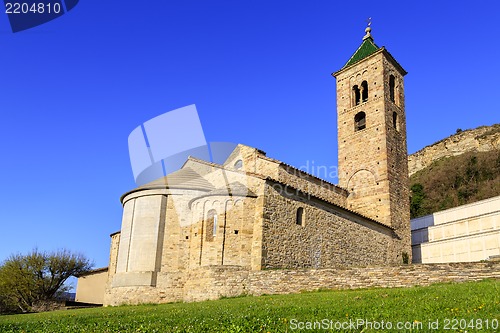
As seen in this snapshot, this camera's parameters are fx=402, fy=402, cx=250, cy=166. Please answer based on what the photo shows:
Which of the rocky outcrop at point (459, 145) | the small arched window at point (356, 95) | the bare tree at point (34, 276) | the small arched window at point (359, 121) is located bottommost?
the bare tree at point (34, 276)

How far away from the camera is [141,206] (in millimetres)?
21188

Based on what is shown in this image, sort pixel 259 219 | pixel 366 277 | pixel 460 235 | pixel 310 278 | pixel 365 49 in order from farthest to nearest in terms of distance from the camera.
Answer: pixel 365 49 < pixel 460 235 < pixel 259 219 < pixel 310 278 < pixel 366 277

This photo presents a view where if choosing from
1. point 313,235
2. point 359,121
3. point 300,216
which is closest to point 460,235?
point 359,121

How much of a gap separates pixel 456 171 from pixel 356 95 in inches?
1532

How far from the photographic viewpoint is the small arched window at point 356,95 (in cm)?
2961

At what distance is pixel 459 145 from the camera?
72250 millimetres

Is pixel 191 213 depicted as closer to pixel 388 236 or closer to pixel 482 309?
pixel 388 236

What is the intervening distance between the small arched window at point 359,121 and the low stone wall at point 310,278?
1464 centimetres

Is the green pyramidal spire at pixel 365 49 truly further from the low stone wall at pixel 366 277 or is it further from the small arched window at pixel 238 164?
the low stone wall at pixel 366 277

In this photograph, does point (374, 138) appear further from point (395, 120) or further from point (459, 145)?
point (459, 145)

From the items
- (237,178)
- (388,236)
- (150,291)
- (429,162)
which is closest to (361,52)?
(388,236)

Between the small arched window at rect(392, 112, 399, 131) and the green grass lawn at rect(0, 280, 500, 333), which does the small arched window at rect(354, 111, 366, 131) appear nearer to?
the small arched window at rect(392, 112, 399, 131)

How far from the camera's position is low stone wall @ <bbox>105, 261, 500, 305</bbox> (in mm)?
14555

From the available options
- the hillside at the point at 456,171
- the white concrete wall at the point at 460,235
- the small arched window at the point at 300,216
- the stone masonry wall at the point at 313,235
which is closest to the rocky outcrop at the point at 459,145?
the hillside at the point at 456,171
